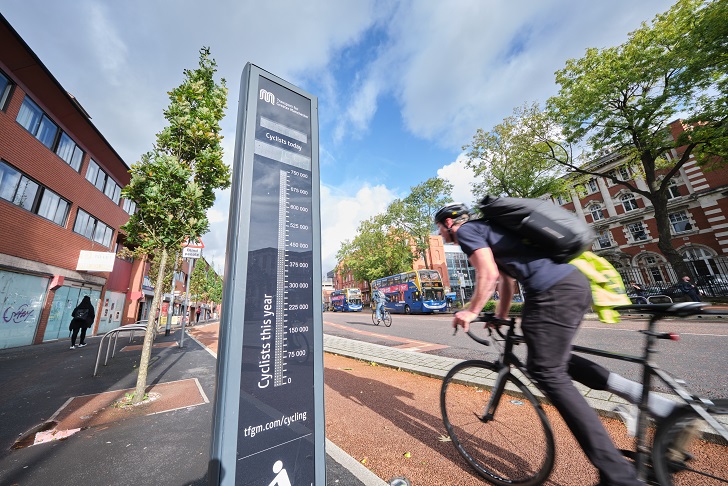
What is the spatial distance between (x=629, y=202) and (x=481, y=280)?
1322 inches

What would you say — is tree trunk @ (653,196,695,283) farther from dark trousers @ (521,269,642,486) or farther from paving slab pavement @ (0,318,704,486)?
dark trousers @ (521,269,642,486)

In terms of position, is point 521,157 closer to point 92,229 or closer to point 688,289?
point 688,289

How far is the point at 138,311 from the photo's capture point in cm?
2308

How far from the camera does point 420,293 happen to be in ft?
81.2

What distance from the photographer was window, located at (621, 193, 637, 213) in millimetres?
25078

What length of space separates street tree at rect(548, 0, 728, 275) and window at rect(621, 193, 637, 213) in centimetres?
1031

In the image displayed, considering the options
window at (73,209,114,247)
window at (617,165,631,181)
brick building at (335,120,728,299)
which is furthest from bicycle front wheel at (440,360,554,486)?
window at (617,165,631,181)

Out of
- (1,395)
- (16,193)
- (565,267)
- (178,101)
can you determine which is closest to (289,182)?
(565,267)

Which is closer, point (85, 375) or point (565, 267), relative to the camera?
point (565, 267)

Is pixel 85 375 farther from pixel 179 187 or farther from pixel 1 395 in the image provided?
pixel 179 187

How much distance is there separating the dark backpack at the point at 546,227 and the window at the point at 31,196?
16187 mm

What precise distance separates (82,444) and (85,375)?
4330mm

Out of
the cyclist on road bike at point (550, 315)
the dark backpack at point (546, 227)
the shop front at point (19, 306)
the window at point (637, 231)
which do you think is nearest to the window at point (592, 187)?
the window at point (637, 231)

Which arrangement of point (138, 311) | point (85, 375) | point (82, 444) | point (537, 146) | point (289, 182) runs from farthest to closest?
1. point (138, 311)
2. point (537, 146)
3. point (85, 375)
4. point (82, 444)
5. point (289, 182)
